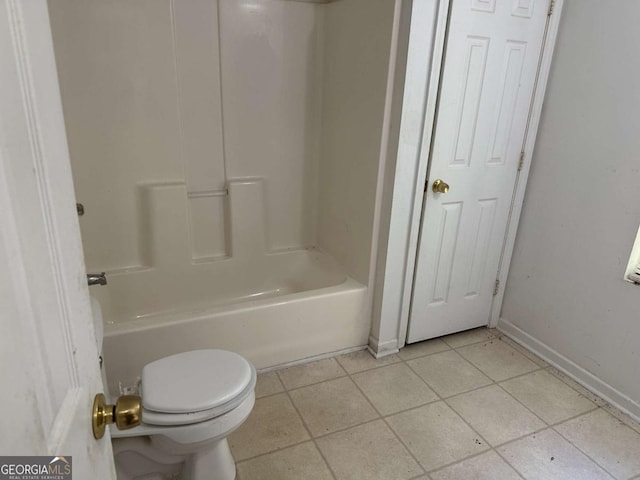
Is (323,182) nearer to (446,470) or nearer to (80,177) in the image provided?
(80,177)

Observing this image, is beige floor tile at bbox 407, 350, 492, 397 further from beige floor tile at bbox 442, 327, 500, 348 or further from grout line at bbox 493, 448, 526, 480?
grout line at bbox 493, 448, 526, 480

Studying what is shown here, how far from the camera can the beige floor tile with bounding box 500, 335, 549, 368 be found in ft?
7.45

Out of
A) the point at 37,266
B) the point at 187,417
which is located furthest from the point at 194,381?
the point at 37,266

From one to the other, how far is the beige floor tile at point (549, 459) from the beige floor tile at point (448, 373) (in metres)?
0.36

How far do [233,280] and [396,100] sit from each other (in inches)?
55.7

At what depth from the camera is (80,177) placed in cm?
208

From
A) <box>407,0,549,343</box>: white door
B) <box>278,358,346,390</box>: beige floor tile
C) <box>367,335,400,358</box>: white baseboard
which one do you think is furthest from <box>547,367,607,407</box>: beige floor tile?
<box>278,358,346,390</box>: beige floor tile

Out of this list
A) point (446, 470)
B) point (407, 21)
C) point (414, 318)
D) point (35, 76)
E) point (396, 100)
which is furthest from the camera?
point (414, 318)

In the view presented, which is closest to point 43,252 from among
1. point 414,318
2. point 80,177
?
point 80,177

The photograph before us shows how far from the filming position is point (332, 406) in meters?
1.90

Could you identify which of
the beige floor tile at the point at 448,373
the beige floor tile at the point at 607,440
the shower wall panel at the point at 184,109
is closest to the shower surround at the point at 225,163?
the shower wall panel at the point at 184,109

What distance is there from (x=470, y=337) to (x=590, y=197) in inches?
39.6

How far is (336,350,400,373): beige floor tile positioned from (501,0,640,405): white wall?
0.87 metres

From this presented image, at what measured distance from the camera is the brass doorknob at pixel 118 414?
2.05ft
